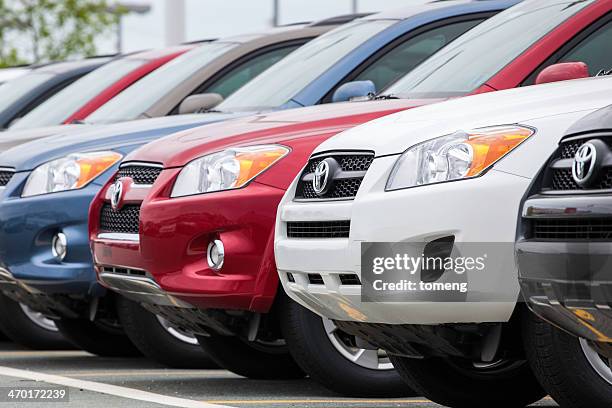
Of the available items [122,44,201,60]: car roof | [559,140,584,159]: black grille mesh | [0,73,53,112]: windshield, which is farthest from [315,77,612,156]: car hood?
[0,73,53,112]: windshield

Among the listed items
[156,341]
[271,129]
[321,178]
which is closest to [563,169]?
[321,178]

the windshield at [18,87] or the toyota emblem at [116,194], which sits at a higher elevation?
the toyota emblem at [116,194]

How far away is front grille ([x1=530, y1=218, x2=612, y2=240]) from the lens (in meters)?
4.49

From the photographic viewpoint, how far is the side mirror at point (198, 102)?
9750 millimetres

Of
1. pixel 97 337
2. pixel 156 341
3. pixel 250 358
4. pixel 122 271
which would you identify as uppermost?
pixel 122 271

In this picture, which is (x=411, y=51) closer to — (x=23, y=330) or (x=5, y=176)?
(x=5, y=176)

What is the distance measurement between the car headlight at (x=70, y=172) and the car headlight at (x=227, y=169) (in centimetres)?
146

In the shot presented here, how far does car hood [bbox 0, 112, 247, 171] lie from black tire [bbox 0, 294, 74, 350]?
124 cm

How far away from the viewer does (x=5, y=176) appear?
9.11m

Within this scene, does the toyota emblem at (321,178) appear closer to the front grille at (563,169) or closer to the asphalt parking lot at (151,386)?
the asphalt parking lot at (151,386)

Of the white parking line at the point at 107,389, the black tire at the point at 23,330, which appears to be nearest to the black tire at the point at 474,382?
the white parking line at the point at 107,389

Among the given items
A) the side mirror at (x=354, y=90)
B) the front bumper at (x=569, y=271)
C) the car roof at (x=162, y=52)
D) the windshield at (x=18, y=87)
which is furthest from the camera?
the windshield at (x=18, y=87)

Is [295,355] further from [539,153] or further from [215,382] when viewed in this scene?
[539,153]

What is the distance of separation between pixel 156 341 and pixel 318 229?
258cm
